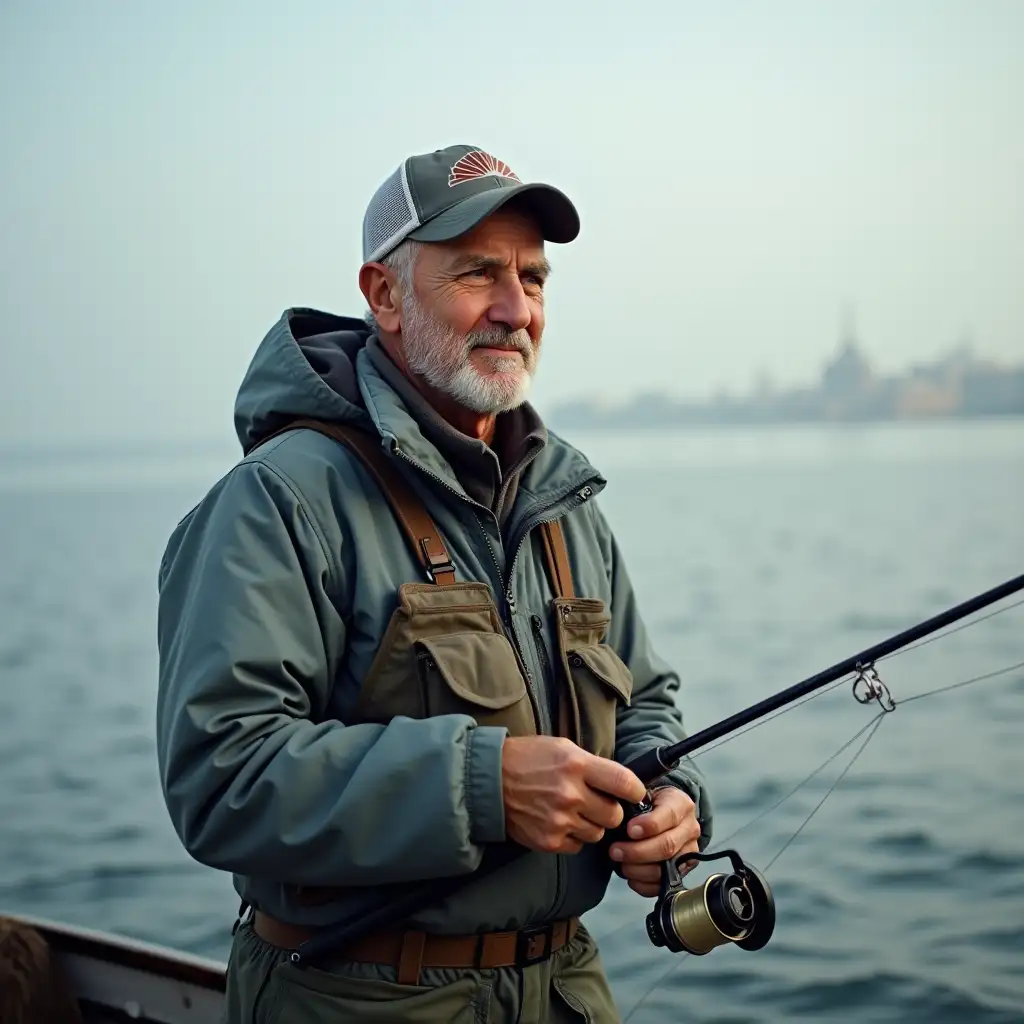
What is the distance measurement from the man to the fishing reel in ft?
0.26

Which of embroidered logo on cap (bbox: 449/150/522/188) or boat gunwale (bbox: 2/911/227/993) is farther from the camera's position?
boat gunwale (bbox: 2/911/227/993)

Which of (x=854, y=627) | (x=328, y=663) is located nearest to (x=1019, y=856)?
(x=328, y=663)

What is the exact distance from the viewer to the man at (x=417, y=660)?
209cm

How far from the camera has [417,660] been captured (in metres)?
2.24

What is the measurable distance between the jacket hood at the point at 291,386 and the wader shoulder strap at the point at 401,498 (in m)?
0.03

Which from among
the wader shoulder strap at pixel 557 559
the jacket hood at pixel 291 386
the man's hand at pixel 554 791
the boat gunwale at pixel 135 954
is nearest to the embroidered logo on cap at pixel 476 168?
Answer: the jacket hood at pixel 291 386

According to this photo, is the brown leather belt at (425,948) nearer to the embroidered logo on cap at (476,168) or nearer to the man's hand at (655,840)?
the man's hand at (655,840)

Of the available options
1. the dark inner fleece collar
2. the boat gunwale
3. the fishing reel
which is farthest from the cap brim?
the boat gunwale

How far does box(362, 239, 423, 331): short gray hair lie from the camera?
2.55m

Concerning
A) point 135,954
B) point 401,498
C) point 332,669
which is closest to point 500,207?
point 401,498

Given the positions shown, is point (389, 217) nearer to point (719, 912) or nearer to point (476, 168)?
point (476, 168)

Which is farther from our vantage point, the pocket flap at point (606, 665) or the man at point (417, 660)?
the pocket flap at point (606, 665)

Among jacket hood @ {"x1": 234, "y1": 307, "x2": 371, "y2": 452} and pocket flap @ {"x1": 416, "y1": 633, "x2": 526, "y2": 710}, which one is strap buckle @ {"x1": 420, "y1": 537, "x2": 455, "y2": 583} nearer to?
pocket flap @ {"x1": 416, "y1": 633, "x2": 526, "y2": 710}

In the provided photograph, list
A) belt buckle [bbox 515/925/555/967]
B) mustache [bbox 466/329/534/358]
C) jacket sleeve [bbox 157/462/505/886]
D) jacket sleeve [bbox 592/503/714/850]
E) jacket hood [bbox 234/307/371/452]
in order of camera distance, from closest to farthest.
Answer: jacket sleeve [bbox 157/462/505/886] → belt buckle [bbox 515/925/555/967] → jacket hood [bbox 234/307/371/452] → mustache [bbox 466/329/534/358] → jacket sleeve [bbox 592/503/714/850]
